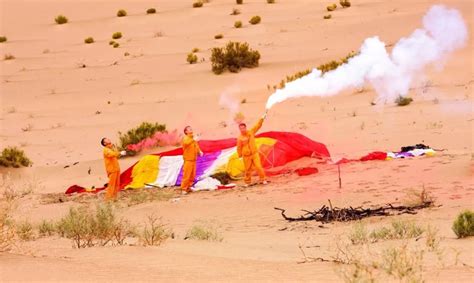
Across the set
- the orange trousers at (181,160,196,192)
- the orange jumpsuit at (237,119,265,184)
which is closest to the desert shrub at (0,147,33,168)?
the orange trousers at (181,160,196,192)

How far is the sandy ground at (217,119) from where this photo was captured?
25.3 ft

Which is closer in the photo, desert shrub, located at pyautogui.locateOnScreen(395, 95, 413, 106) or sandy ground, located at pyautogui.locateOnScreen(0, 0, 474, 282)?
sandy ground, located at pyautogui.locateOnScreen(0, 0, 474, 282)

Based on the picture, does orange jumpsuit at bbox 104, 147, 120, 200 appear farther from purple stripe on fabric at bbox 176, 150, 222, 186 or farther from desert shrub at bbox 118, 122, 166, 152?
desert shrub at bbox 118, 122, 166, 152

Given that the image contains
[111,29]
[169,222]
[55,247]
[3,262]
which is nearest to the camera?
[3,262]

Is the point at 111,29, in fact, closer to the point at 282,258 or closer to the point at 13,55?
the point at 13,55

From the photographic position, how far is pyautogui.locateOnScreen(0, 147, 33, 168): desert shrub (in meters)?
20.9

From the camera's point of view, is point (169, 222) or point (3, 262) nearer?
point (3, 262)

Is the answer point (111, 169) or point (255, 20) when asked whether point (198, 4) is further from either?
point (111, 169)

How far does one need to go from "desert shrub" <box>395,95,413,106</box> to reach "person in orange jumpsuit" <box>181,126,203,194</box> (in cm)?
895

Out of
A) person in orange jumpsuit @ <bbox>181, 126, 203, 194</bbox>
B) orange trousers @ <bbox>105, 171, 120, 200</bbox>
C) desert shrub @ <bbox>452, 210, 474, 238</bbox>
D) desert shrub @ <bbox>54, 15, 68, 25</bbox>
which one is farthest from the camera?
desert shrub @ <bbox>54, 15, 68, 25</bbox>

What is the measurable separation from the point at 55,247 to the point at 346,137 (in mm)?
12068

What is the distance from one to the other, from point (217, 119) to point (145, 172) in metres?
7.80

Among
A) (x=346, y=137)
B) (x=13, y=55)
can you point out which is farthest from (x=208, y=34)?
(x=346, y=137)

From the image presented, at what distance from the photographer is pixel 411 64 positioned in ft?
57.5
